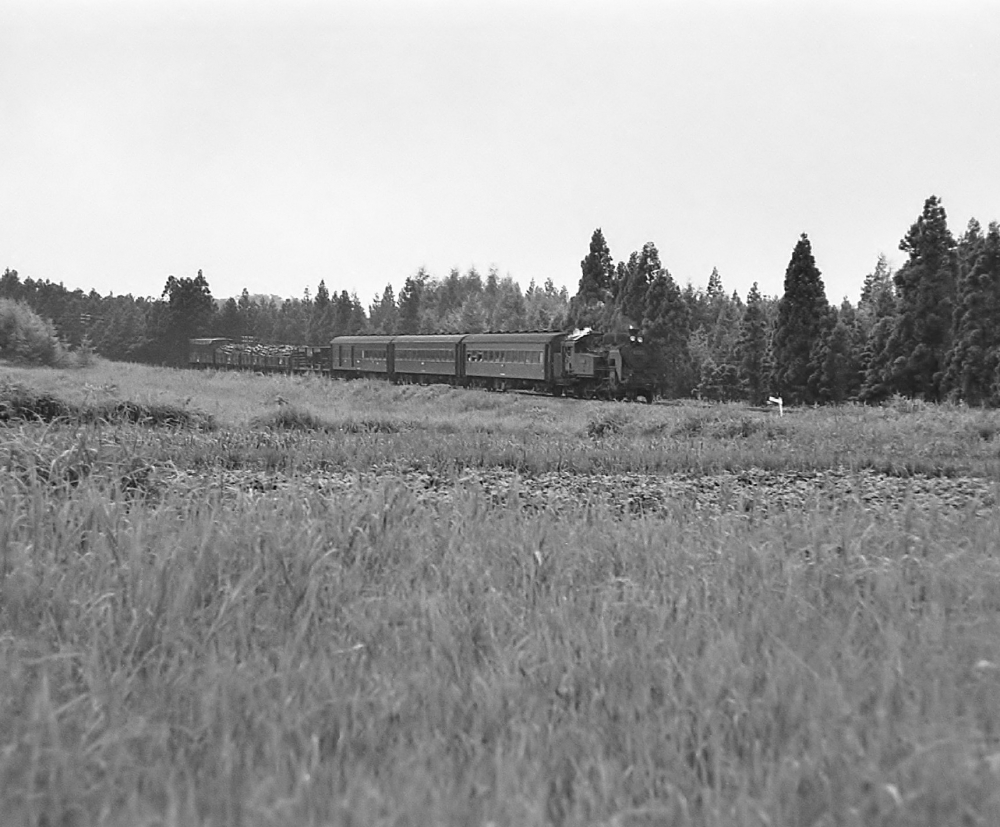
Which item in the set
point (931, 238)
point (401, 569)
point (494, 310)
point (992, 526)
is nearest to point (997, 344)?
point (931, 238)

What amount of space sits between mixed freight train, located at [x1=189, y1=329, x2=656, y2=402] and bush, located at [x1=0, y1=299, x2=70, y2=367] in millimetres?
13028

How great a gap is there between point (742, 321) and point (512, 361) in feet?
103

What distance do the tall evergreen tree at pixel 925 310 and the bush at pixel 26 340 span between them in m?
41.6

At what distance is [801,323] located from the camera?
48.5 meters

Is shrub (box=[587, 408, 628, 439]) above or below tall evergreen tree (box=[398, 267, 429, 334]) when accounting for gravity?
below

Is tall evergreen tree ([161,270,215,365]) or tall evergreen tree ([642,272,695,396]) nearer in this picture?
tall evergreen tree ([642,272,695,396])

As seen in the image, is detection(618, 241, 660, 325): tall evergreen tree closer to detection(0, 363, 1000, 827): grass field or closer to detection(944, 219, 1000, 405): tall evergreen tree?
detection(944, 219, 1000, 405): tall evergreen tree

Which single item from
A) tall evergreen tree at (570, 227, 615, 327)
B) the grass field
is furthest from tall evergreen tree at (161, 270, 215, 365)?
the grass field

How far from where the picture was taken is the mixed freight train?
3394cm

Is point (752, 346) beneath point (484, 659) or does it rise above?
above

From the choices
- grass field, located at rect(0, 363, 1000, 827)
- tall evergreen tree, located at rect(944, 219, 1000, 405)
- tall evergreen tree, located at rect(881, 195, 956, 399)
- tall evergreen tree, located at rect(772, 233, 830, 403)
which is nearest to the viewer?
grass field, located at rect(0, 363, 1000, 827)

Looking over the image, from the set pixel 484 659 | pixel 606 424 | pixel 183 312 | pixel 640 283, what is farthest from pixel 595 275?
pixel 484 659

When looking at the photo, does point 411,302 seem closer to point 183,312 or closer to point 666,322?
point 183,312

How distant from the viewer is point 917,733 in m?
3.05
